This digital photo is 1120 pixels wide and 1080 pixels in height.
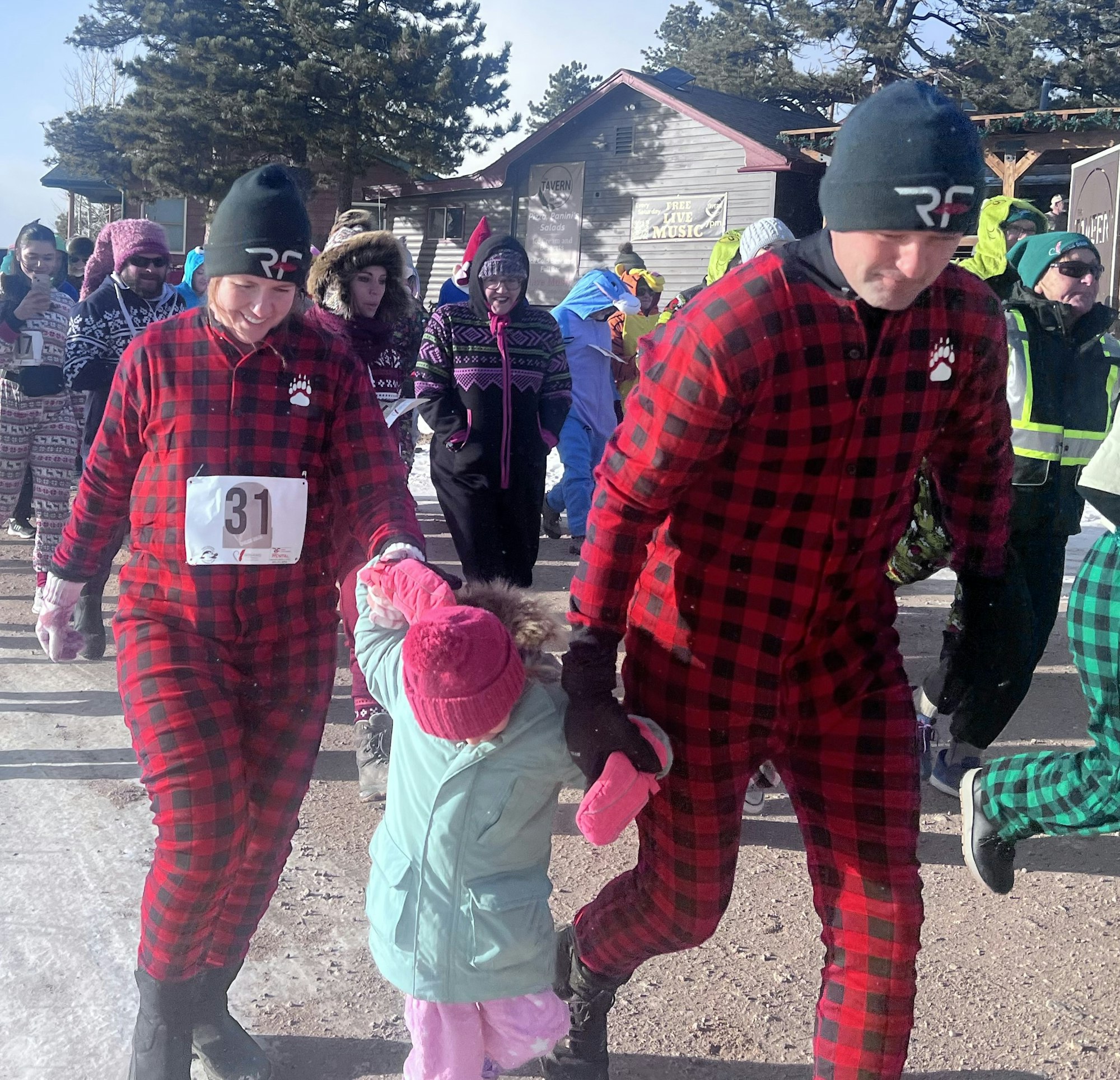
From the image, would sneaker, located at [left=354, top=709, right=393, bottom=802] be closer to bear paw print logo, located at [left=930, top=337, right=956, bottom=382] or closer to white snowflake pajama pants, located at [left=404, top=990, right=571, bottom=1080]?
white snowflake pajama pants, located at [left=404, top=990, right=571, bottom=1080]

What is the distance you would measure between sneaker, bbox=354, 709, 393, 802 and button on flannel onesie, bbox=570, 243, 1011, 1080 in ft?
7.40

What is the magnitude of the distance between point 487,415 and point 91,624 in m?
2.37

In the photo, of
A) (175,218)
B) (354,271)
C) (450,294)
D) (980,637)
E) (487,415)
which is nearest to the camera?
(980,637)

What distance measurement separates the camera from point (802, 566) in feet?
7.34

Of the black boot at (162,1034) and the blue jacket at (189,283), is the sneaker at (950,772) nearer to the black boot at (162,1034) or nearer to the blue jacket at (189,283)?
the black boot at (162,1034)

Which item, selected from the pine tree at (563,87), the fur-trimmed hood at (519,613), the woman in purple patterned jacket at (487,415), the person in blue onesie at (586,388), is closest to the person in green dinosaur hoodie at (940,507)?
the fur-trimmed hood at (519,613)

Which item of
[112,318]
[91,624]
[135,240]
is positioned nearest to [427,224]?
[135,240]

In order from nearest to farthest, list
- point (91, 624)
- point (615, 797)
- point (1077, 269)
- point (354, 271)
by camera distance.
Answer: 1. point (615, 797)
2. point (1077, 269)
3. point (354, 271)
4. point (91, 624)

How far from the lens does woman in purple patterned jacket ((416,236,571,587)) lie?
5477 mm

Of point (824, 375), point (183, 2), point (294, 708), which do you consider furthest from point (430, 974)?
point (183, 2)

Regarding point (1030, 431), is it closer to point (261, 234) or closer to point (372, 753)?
point (372, 753)

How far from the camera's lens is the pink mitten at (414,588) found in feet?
8.07

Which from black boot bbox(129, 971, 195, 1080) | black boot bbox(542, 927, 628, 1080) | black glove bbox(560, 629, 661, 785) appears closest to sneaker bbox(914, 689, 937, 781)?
black boot bbox(542, 927, 628, 1080)

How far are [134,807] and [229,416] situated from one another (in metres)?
2.28
